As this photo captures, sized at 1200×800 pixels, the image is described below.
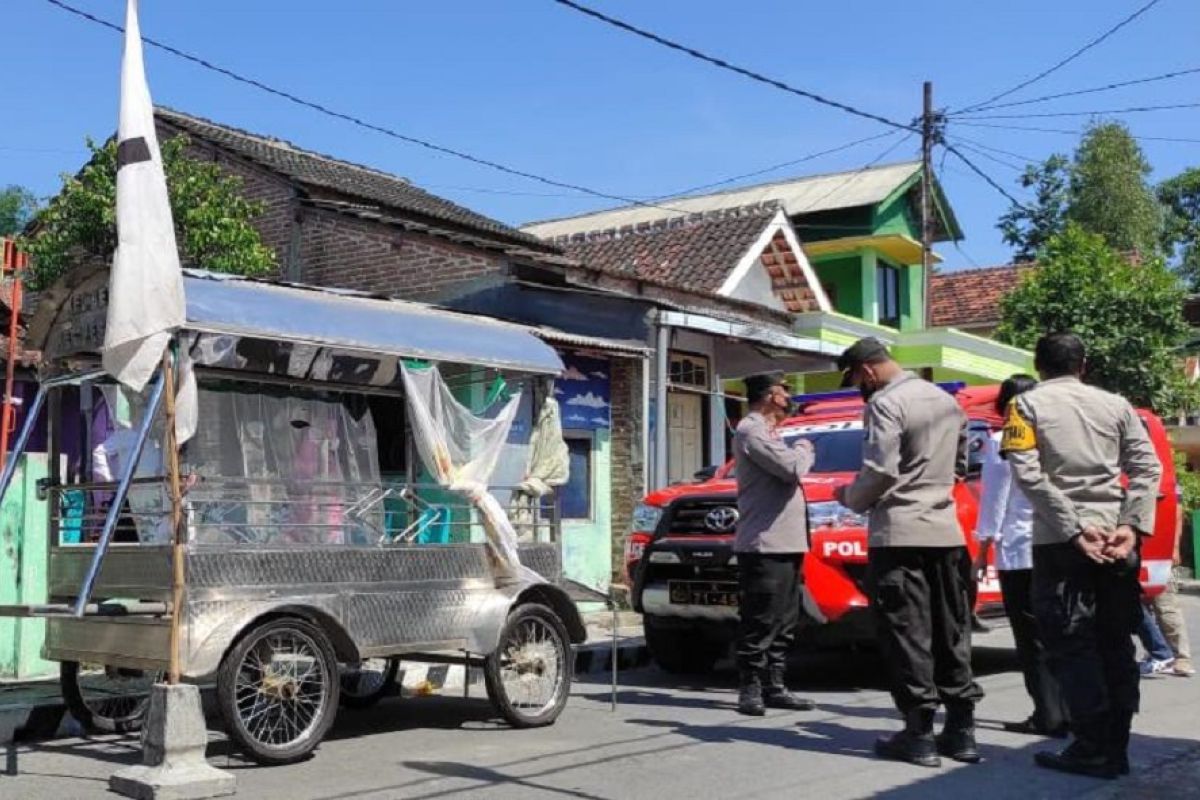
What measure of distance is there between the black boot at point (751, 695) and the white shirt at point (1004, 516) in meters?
1.53

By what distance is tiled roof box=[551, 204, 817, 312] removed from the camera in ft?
62.2

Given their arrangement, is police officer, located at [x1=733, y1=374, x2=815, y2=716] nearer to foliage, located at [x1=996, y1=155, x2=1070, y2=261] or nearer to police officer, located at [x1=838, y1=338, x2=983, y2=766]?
police officer, located at [x1=838, y1=338, x2=983, y2=766]

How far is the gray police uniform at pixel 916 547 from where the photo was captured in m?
5.86

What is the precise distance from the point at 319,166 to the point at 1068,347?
16269mm

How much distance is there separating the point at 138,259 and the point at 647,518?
452 cm

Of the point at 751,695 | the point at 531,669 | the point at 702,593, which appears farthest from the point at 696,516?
the point at 531,669

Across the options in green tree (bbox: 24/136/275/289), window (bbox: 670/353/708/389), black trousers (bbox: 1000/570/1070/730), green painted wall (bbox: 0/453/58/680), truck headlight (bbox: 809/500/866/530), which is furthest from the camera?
window (bbox: 670/353/708/389)

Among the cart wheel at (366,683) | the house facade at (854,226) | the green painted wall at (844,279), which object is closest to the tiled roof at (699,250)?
the house facade at (854,226)

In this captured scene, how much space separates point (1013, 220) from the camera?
4216 centimetres

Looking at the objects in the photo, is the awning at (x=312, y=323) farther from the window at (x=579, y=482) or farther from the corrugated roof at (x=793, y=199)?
the corrugated roof at (x=793, y=199)

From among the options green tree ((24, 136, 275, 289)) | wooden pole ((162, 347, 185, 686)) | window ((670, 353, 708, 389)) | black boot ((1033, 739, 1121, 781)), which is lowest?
black boot ((1033, 739, 1121, 781))

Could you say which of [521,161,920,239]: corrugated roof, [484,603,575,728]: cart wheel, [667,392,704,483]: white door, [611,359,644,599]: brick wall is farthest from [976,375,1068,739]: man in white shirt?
[521,161,920,239]: corrugated roof

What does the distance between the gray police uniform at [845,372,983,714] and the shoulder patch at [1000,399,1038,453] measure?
0.33 meters

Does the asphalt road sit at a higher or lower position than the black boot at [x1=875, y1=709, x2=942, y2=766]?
lower
